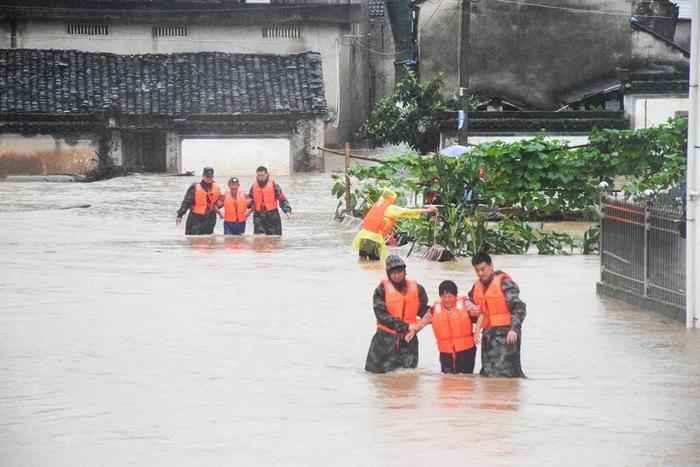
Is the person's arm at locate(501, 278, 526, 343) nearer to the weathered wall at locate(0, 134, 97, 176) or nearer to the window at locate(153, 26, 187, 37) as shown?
the weathered wall at locate(0, 134, 97, 176)

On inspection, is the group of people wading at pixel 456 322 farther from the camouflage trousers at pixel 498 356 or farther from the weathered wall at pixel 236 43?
the weathered wall at pixel 236 43

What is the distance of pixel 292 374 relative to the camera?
14.7 m

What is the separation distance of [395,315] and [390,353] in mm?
414

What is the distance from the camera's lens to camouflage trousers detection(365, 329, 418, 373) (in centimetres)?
1444

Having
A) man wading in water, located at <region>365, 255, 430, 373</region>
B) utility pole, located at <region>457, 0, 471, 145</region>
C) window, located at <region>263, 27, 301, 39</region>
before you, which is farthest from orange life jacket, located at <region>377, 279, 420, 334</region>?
window, located at <region>263, 27, 301, 39</region>

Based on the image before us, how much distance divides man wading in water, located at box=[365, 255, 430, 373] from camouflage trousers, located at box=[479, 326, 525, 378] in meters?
0.69

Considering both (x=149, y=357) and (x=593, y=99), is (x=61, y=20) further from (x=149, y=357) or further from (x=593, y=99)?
(x=149, y=357)

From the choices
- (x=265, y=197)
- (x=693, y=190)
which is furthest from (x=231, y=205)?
(x=693, y=190)

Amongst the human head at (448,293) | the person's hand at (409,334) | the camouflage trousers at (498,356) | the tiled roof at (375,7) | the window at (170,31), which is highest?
the tiled roof at (375,7)

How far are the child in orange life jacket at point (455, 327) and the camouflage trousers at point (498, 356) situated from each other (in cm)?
15

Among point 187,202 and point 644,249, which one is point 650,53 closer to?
point 187,202

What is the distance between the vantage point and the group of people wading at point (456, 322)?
13.9 meters

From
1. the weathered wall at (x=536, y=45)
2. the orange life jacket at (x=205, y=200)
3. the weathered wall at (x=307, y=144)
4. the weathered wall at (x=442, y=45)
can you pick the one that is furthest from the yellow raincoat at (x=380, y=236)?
the weathered wall at (x=442, y=45)

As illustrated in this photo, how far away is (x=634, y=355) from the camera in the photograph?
15.7 m
